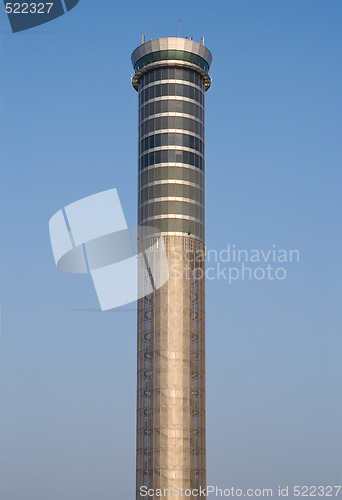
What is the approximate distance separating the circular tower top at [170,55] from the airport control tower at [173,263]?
17cm

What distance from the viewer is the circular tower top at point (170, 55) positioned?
15575 cm

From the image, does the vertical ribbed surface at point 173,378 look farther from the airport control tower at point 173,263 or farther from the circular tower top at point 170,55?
the circular tower top at point 170,55

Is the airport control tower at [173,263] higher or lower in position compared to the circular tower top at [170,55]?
lower

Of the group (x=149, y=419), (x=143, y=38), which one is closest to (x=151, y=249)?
(x=149, y=419)

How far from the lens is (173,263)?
14738 cm

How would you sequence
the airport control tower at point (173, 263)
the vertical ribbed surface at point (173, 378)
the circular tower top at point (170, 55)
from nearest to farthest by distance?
1. the vertical ribbed surface at point (173, 378)
2. the airport control tower at point (173, 263)
3. the circular tower top at point (170, 55)

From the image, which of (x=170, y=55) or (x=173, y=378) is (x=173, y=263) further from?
(x=170, y=55)

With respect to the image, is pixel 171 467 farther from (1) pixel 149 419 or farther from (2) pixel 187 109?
(2) pixel 187 109

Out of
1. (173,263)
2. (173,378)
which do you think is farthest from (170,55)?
(173,378)

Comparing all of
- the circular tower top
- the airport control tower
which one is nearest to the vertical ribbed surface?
the airport control tower

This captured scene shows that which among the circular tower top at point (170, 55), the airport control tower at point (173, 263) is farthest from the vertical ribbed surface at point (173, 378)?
the circular tower top at point (170, 55)

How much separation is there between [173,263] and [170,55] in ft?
121

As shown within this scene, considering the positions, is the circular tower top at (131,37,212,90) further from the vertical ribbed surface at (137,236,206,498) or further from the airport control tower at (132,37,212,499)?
the vertical ribbed surface at (137,236,206,498)

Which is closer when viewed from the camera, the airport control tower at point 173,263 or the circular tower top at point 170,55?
the airport control tower at point 173,263
